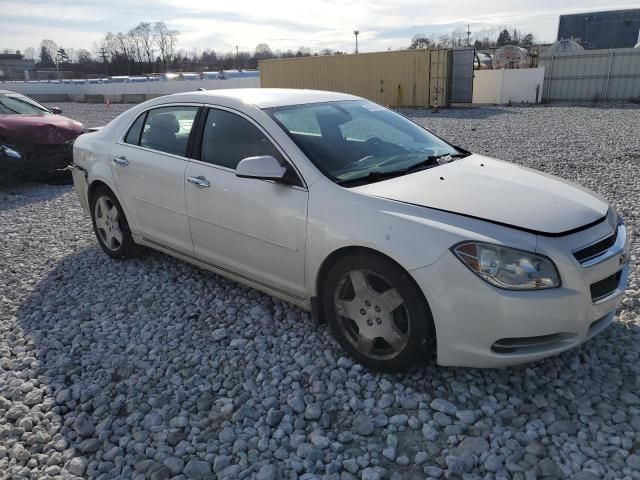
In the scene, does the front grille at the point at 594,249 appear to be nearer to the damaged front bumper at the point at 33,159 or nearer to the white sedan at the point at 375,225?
the white sedan at the point at 375,225

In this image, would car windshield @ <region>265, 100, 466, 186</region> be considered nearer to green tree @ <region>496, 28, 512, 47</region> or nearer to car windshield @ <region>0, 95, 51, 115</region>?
car windshield @ <region>0, 95, 51, 115</region>

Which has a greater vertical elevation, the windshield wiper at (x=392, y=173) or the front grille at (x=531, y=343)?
the windshield wiper at (x=392, y=173)

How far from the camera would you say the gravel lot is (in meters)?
2.45

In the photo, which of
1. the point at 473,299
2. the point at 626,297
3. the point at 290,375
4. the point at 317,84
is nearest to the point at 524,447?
the point at 473,299

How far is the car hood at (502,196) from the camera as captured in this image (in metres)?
2.74

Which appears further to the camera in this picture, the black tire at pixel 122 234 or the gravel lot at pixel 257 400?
the black tire at pixel 122 234

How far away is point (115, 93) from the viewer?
112 feet

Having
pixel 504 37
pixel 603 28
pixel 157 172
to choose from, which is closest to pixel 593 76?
pixel 157 172

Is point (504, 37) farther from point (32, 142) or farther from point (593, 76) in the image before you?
point (32, 142)

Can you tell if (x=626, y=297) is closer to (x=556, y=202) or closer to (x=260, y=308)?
(x=556, y=202)

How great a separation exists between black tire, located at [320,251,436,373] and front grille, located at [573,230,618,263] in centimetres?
82

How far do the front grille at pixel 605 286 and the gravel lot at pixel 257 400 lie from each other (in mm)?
542

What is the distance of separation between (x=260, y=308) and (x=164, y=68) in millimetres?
67995

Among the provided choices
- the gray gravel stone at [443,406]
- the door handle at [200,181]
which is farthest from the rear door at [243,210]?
the gray gravel stone at [443,406]
